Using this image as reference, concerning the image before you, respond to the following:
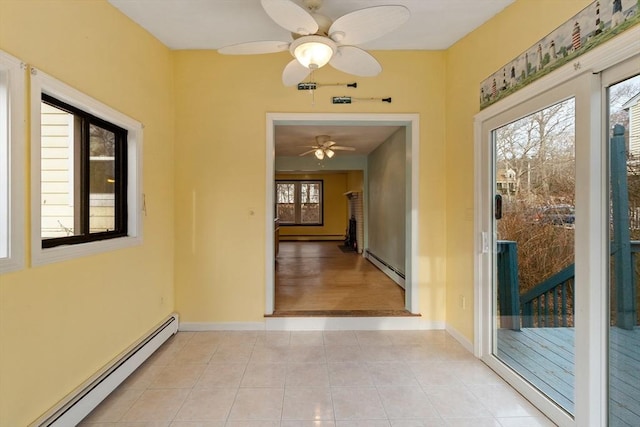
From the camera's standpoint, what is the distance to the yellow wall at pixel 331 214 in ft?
37.9

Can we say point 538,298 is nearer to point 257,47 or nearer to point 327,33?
point 327,33

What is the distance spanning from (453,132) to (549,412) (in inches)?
91.2

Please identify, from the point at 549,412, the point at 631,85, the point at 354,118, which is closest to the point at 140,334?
the point at 354,118

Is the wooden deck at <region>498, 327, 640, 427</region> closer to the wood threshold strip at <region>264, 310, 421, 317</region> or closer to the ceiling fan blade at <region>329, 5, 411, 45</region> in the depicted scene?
the wood threshold strip at <region>264, 310, 421, 317</region>

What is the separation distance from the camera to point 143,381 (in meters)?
2.27

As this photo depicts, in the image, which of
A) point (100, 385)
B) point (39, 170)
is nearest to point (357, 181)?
point (100, 385)

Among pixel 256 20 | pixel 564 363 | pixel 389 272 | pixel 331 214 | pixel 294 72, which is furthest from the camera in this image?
pixel 331 214

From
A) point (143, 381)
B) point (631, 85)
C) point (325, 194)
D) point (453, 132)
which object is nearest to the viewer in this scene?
point (631, 85)

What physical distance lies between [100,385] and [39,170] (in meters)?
1.37

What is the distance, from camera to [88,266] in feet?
6.61

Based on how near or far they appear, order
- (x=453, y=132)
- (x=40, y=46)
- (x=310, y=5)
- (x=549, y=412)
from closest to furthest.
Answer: (x=40, y=46), (x=549, y=412), (x=310, y=5), (x=453, y=132)

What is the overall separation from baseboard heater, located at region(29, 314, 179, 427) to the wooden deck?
283cm

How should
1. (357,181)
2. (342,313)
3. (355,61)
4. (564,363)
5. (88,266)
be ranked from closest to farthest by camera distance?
1. (564,363)
2. (88,266)
3. (355,61)
4. (342,313)
5. (357,181)

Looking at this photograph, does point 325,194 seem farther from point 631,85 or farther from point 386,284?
point 631,85
